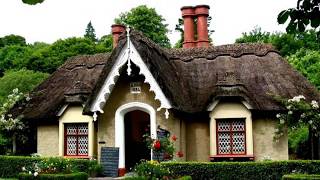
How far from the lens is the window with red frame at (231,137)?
2100 cm

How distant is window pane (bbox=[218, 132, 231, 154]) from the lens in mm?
21100

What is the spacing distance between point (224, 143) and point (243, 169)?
3011mm

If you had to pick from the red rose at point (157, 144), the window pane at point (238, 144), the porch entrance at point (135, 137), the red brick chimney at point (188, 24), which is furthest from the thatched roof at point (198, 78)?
the red brick chimney at point (188, 24)

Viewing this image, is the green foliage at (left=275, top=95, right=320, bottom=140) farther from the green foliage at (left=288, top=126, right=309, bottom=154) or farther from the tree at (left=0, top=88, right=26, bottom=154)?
the tree at (left=0, top=88, right=26, bottom=154)

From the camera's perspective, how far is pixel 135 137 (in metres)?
23.7

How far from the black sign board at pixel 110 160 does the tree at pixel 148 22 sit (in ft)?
111

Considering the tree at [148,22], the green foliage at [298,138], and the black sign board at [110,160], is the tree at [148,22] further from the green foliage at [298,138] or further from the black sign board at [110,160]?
the black sign board at [110,160]

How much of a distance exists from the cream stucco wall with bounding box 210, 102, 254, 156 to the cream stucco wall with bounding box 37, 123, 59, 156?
7427 millimetres

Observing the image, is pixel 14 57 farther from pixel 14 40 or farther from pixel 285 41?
pixel 285 41

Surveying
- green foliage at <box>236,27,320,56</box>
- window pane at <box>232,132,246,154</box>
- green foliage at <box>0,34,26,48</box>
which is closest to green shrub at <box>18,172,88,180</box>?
window pane at <box>232,132,246,154</box>

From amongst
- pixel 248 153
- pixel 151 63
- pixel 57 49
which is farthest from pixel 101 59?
pixel 57 49

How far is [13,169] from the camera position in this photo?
22.1 meters

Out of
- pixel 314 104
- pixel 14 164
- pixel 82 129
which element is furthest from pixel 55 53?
pixel 314 104

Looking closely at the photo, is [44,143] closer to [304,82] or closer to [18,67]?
[304,82]
